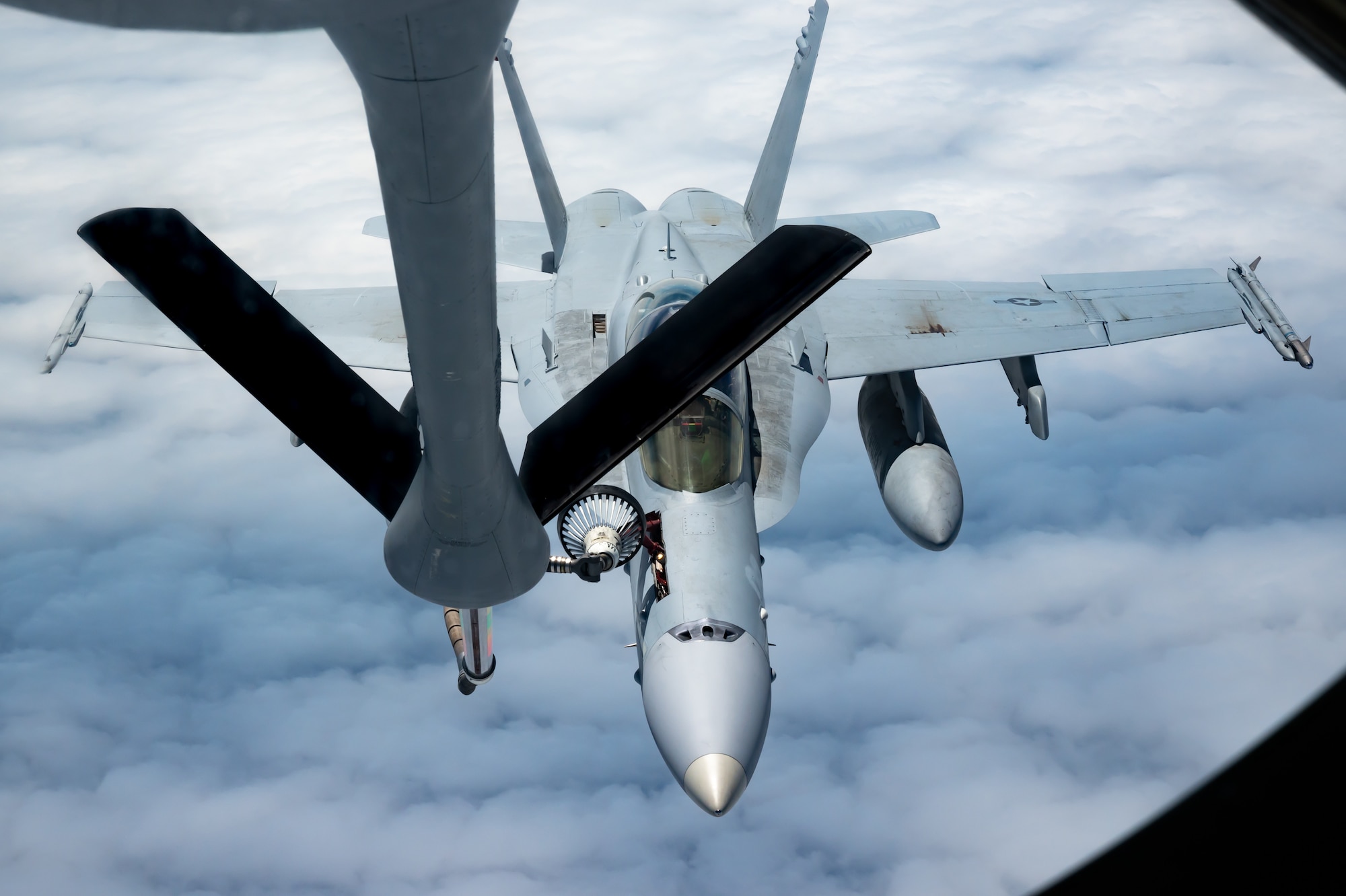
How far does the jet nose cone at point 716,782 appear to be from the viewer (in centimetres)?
667

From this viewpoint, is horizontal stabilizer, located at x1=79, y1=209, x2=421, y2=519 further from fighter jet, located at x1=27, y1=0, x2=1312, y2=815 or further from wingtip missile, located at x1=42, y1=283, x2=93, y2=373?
wingtip missile, located at x1=42, y1=283, x2=93, y2=373

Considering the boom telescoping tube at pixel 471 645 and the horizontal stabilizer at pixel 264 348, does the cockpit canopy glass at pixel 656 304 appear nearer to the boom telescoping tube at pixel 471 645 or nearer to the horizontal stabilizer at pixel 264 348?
the boom telescoping tube at pixel 471 645

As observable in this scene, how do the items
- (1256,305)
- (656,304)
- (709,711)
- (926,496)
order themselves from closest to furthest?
(709,711), (656,304), (926,496), (1256,305)

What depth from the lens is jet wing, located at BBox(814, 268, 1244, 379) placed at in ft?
38.9

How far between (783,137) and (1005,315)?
148 inches

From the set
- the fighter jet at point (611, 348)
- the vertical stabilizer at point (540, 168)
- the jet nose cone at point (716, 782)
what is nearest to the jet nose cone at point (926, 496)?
the fighter jet at point (611, 348)

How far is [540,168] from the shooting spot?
504 inches

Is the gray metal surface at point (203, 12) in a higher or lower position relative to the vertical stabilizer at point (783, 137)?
higher

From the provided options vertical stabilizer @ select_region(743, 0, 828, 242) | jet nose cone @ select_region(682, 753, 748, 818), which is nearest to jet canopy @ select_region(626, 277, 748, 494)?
jet nose cone @ select_region(682, 753, 748, 818)

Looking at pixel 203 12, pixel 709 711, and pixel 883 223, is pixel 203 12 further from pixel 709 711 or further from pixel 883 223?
pixel 883 223

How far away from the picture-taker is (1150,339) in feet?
39.2

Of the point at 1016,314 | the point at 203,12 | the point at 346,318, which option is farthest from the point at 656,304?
the point at 203,12

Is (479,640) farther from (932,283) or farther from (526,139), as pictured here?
(932,283)

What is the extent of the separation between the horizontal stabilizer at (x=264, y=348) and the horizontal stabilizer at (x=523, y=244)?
32.1 feet
